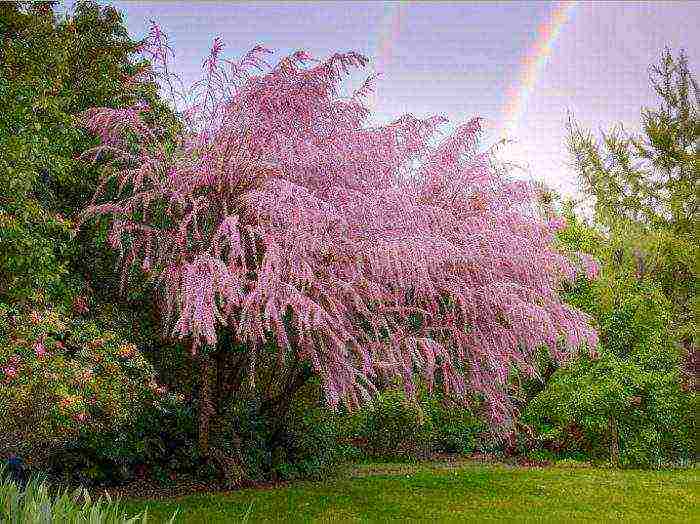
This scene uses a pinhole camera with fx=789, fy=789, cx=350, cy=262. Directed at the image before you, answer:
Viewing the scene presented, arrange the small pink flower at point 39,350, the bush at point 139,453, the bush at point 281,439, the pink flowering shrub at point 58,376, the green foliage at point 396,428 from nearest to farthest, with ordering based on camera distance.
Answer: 1. the pink flowering shrub at point 58,376
2. the small pink flower at point 39,350
3. the bush at point 139,453
4. the bush at point 281,439
5. the green foliage at point 396,428

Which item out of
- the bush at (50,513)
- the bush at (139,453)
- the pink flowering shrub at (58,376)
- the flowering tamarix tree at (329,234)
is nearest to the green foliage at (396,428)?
the bush at (139,453)

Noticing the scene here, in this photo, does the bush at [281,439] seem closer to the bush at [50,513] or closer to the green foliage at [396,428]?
the green foliage at [396,428]

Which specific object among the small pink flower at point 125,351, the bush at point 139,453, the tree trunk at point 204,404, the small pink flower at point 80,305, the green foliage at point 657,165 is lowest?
the bush at point 139,453

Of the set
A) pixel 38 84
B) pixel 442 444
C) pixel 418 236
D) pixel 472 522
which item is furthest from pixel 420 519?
pixel 442 444

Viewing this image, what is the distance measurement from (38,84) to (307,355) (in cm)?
413

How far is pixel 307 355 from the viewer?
9.15 metres

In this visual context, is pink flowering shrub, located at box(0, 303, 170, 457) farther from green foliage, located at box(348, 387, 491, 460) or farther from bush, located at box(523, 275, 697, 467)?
bush, located at box(523, 275, 697, 467)

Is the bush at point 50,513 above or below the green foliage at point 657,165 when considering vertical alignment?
below

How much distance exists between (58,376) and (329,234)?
10.8 ft

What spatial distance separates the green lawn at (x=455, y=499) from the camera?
9438 mm

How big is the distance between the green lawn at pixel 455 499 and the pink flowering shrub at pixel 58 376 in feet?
5.92

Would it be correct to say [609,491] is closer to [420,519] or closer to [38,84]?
[420,519]

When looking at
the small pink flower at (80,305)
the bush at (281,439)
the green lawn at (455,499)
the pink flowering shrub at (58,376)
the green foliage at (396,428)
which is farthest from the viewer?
the green foliage at (396,428)

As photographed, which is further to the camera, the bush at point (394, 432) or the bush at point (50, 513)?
the bush at point (394, 432)
